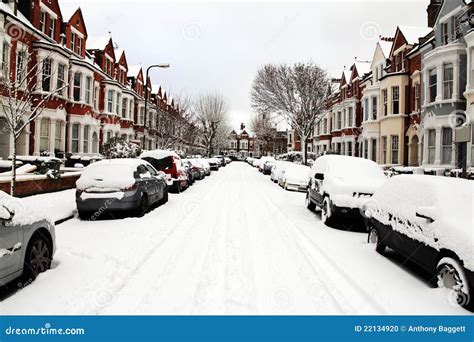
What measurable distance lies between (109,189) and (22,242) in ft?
15.6

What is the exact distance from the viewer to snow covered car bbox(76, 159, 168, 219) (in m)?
9.32

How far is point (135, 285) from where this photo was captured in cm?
477

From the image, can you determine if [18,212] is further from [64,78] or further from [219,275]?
[64,78]

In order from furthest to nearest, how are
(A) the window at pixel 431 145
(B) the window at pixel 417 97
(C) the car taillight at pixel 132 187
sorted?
(B) the window at pixel 417 97
(A) the window at pixel 431 145
(C) the car taillight at pixel 132 187

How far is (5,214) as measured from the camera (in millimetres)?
4418

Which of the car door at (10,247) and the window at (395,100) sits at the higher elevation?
the window at (395,100)

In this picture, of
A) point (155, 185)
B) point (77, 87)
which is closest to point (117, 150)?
point (77, 87)

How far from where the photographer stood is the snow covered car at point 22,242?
14.1ft

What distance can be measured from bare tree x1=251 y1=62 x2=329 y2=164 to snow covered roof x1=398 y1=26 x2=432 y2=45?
21.8 ft

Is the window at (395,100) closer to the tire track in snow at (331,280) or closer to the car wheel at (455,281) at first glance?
the tire track in snow at (331,280)

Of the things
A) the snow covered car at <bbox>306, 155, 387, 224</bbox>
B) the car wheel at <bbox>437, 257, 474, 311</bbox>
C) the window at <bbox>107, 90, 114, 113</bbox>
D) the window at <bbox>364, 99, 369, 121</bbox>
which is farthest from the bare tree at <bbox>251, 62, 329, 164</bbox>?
the car wheel at <bbox>437, 257, 474, 311</bbox>

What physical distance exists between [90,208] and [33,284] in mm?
4681

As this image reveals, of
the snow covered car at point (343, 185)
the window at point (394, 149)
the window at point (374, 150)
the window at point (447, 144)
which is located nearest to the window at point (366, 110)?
the window at point (374, 150)

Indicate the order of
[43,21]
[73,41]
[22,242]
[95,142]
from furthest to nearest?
[95,142] < [73,41] < [43,21] < [22,242]
